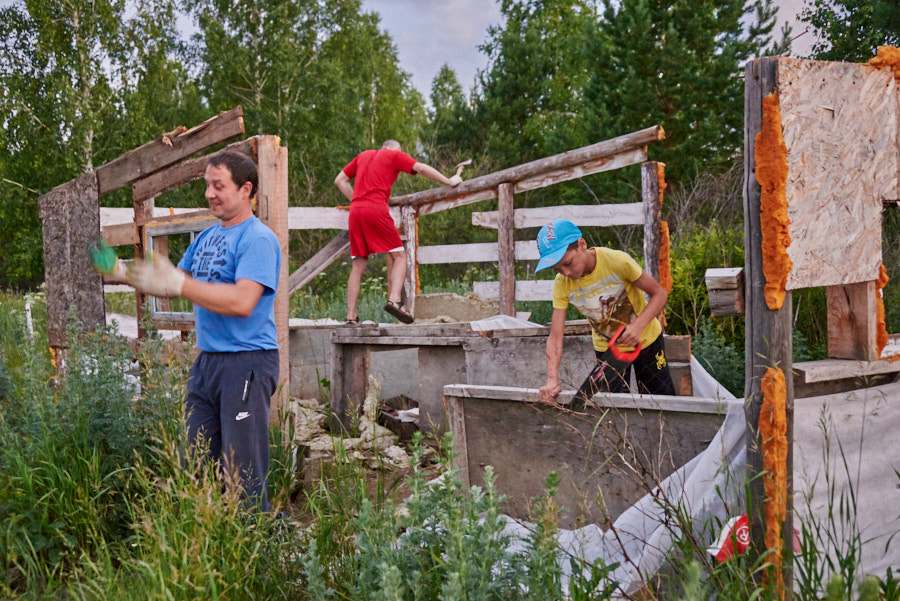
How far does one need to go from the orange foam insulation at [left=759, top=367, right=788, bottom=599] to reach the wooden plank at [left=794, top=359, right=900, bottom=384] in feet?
1.75

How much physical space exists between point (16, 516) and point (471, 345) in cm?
336

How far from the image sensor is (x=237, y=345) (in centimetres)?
300

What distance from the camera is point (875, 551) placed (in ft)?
10.2

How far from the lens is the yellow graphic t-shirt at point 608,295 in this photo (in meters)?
4.01

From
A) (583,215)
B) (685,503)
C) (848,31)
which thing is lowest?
(685,503)

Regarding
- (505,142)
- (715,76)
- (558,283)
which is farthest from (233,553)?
(505,142)

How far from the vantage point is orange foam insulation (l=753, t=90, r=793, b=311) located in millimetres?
2533

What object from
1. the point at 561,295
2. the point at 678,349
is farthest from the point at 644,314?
the point at 678,349

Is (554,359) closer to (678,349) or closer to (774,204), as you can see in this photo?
(678,349)

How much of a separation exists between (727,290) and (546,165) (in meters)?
4.10

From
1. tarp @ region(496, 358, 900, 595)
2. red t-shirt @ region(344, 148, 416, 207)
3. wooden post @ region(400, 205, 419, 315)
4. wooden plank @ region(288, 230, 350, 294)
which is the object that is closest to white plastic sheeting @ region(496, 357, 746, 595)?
tarp @ region(496, 358, 900, 595)

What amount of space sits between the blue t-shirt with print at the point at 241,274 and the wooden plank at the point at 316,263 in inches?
167

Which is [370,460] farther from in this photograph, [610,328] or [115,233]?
[115,233]

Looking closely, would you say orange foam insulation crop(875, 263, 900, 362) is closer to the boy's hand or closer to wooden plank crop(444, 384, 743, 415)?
wooden plank crop(444, 384, 743, 415)
